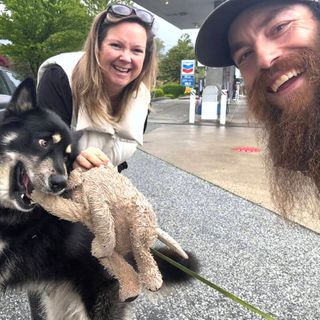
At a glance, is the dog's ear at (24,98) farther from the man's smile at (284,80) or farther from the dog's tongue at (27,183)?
the man's smile at (284,80)

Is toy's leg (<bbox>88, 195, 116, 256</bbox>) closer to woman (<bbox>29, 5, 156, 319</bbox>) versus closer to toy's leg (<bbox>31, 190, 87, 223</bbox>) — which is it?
toy's leg (<bbox>31, 190, 87, 223</bbox>)

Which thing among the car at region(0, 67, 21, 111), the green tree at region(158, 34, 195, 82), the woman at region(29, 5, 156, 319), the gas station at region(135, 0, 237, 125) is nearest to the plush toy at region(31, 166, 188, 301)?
the woman at region(29, 5, 156, 319)

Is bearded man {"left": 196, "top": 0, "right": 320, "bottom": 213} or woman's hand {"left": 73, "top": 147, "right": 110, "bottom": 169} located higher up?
bearded man {"left": 196, "top": 0, "right": 320, "bottom": 213}

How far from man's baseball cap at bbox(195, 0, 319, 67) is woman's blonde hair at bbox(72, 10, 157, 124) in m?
0.59

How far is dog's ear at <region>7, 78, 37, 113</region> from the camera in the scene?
187 cm

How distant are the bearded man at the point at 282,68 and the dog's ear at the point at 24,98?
914 mm

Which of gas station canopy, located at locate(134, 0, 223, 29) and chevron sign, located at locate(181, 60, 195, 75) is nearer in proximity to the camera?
gas station canopy, located at locate(134, 0, 223, 29)

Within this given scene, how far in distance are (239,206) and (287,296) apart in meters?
2.14

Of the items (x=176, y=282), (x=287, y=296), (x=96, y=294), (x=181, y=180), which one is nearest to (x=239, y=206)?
(x=181, y=180)

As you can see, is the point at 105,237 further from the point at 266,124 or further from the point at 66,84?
the point at 66,84

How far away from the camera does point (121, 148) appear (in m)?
2.31

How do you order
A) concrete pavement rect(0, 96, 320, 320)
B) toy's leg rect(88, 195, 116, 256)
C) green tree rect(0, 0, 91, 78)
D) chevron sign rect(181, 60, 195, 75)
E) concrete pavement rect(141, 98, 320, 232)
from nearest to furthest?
toy's leg rect(88, 195, 116, 256) < concrete pavement rect(0, 96, 320, 320) < concrete pavement rect(141, 98, 320, 232) < green tree rect(0, 0, 91, 78) < chevron sign rect(181, 60, 195, 75)

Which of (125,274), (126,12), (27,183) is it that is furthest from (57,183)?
(126,12)

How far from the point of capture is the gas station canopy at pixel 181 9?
16594 mm
